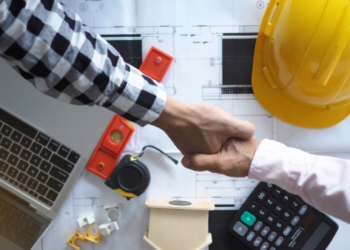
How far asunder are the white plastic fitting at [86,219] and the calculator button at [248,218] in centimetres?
35

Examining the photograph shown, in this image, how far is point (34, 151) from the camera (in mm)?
597

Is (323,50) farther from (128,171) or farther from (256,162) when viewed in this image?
(128,171)

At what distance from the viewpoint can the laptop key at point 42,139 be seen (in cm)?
60

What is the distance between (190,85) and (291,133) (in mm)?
265

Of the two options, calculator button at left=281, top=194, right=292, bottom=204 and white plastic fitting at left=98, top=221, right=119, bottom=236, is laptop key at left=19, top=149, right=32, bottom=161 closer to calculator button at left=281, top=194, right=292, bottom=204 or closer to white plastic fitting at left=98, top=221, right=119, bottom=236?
white plastic fitting at left=98, top=221, right=119, bottom=236

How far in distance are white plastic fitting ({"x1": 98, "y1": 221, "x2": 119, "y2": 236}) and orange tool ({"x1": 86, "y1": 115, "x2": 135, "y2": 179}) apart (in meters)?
0.11

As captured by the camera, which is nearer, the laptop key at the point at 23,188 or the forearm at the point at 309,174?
the forearm at the point at 309,174

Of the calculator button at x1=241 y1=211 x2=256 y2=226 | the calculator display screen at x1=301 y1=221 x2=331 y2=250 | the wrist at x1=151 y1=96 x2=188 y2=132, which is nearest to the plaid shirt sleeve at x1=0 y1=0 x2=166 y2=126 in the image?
the wrist at x1=151 y1=96 x2=188 y2=132

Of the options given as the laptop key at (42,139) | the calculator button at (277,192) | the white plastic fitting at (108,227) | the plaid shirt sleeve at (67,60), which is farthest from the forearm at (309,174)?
the laptop key at (42,139)

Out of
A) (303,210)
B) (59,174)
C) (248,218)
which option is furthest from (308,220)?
(59,174)

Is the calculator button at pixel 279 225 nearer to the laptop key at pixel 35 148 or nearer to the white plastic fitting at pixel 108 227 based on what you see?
the white plastic fitting at pixel 108 227

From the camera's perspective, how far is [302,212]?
601mm

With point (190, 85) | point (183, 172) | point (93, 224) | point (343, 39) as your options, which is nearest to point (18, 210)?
point (93, 224)

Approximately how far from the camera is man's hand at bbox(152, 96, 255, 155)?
49 cm
